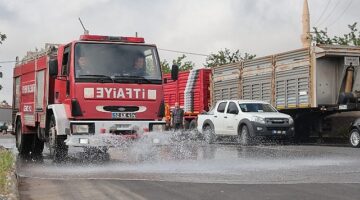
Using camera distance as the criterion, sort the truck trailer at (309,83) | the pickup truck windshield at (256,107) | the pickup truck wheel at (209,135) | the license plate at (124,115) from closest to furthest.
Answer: the license plate at (124,115), the truck trailer at (309,83), the pickup truck windshield at (256,107), the pickup truck wheel at (209,135)

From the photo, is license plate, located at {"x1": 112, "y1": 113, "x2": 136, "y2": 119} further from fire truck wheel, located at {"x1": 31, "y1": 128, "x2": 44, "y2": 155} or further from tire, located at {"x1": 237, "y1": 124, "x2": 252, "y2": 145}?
tire, located at {"x1": 237, "y1": 124, "x2": 252, "y2": 145}

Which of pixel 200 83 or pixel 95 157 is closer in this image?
pixel 95 157

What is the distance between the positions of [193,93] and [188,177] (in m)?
18.0

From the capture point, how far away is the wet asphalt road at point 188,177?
7.89 meters

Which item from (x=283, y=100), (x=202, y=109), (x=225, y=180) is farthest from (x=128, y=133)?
(x=202, y=109)

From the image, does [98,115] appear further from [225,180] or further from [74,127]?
[225,180]

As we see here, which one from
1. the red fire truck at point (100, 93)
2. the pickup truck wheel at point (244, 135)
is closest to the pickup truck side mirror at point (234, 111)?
the pickup truck wheel at point (244, 135)

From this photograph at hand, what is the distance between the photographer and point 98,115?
39.2 ft

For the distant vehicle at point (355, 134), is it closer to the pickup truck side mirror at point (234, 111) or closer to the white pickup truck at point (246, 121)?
the white pickup truck at point (246, 121)

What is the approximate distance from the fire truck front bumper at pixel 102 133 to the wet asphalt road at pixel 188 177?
9.2 inches

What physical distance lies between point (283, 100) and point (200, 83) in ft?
21.3

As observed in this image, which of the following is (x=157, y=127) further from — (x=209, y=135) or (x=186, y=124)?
(x=186, y=124)

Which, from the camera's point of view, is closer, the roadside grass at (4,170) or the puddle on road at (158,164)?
the roadside grass at (4,170)

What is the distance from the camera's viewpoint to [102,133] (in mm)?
11844
